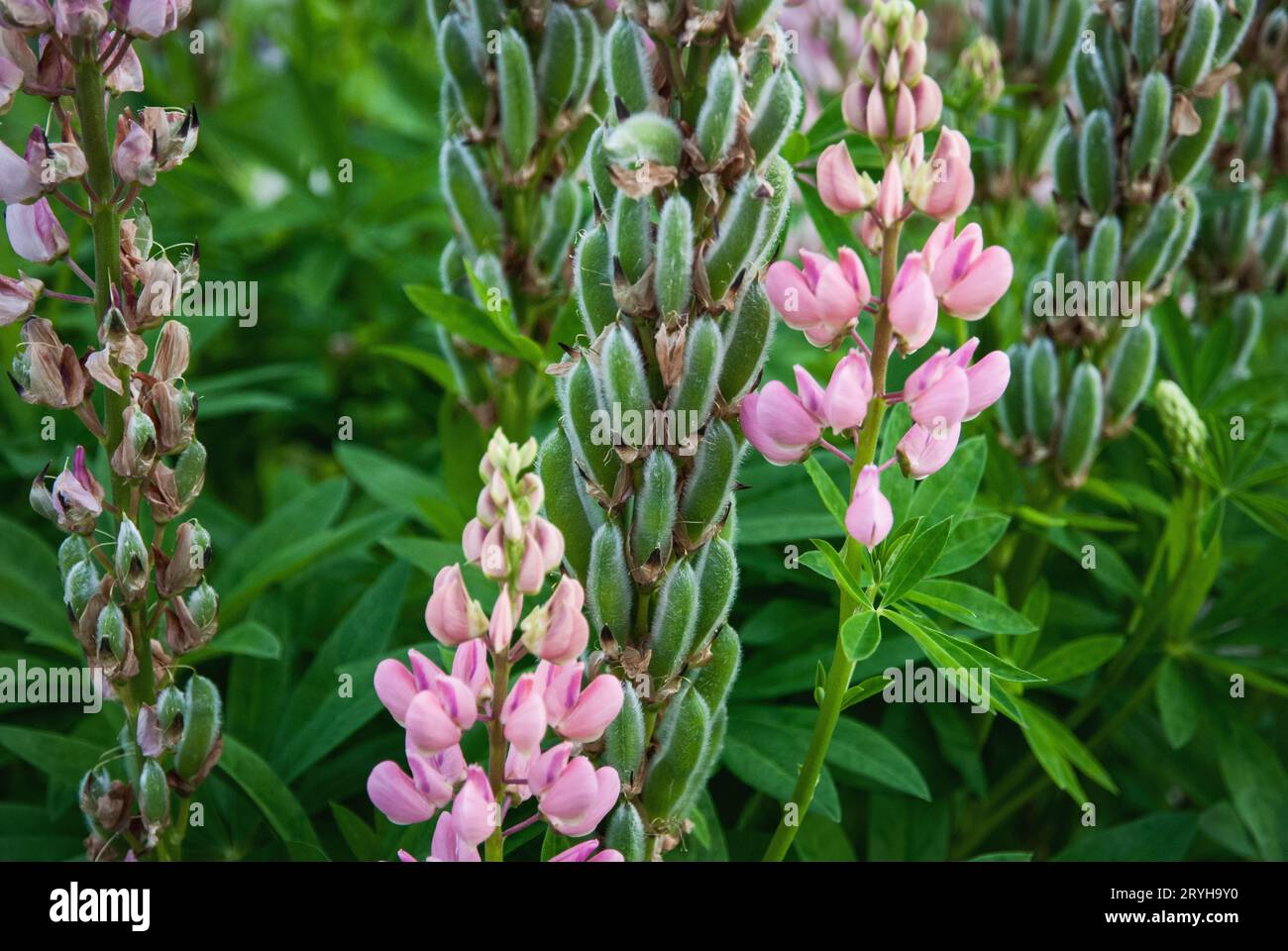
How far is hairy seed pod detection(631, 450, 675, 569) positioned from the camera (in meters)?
0.89

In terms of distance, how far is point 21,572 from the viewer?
149cm

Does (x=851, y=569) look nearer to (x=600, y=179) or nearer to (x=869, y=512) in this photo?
(x=869, y=512)

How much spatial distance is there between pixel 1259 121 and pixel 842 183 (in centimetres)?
105

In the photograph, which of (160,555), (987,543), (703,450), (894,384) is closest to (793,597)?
(894,384)

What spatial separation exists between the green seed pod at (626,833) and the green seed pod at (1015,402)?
782 mm

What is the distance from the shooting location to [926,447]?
0.93 metres

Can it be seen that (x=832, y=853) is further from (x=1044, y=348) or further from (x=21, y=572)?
(x=21, y=572)

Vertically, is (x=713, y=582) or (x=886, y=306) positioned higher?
(x=886, y=306)

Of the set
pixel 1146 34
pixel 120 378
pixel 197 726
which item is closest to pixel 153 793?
pixel 197 726

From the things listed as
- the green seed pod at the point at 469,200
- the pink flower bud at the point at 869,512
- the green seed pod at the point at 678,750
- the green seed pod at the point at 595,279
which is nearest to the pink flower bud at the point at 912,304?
the pink flower bud at the point at 869,512

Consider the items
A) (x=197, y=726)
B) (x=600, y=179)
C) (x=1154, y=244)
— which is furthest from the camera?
(x=1154, y=244)

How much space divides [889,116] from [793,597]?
773 mm

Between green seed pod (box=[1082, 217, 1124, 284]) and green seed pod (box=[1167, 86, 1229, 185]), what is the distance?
0.31 ft

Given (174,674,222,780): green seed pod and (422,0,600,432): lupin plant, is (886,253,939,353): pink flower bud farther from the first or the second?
(174,674,222,780): green seed pod
